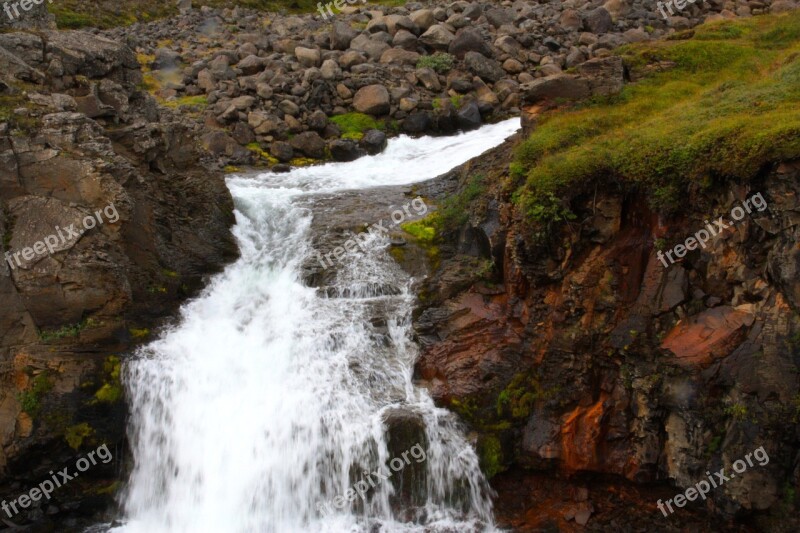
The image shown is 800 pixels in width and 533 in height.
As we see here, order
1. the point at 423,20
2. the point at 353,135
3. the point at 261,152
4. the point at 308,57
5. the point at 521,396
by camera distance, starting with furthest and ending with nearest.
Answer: the point at 423,20
the point at 308,57
the point at 353,135
the point at 261,152
the point at 521,396

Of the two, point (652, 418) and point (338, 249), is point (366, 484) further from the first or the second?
point (338, 249)

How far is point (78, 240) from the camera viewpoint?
12.6 meters

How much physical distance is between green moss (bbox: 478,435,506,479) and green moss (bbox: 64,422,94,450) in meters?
7.17

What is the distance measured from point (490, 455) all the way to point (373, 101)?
56.8 ft

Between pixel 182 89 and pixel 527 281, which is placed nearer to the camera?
pixel 527 281

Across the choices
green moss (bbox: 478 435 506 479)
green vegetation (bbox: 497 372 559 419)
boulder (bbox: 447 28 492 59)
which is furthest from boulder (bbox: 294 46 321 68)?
green moss (bbox: 478 435 506 479)

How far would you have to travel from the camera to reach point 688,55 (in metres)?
16.4

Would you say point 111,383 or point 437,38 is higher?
point 437,38

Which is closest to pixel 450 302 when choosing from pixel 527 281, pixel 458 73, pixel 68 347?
pixel 527 281

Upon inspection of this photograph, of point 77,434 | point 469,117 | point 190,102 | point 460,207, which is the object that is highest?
point 190,102

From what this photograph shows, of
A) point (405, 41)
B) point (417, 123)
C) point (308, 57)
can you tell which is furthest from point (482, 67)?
point (308, 57)

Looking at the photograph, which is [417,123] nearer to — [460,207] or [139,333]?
[460,207]

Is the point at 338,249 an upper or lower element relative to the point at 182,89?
lower

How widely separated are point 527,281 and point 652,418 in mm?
3346
